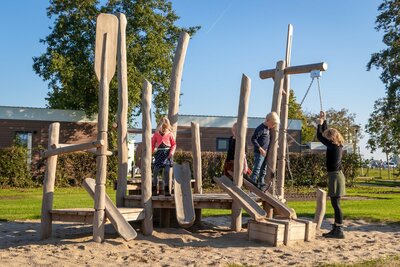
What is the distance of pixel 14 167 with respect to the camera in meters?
21.6

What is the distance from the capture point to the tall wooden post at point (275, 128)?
928 cm

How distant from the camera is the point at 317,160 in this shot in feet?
81.8

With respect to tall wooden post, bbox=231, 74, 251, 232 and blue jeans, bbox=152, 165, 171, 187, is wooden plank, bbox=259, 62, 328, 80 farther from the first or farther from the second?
blue jeans, bbox=152, 165, 171, 187

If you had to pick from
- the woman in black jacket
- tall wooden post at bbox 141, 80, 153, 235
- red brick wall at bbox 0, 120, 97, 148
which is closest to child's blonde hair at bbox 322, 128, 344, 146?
the woman in black jacket

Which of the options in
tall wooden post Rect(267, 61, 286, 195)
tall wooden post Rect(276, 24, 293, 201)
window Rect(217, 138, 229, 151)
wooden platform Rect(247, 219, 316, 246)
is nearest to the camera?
wooden platform Rect(247, 219, 316, 246)

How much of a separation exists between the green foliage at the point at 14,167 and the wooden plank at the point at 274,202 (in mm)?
15320

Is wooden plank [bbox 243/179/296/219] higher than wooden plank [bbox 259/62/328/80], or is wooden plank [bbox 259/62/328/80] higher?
wooden plank [bbox 259/62/328/80]

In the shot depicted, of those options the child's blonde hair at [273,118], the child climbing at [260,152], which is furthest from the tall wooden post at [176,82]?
the child's blonde hair at [273,118]

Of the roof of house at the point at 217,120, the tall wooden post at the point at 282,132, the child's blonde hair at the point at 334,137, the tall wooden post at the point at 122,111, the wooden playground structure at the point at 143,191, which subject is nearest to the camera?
the wooden playground structure at the point at 143,191

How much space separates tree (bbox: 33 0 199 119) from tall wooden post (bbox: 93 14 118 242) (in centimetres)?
1765

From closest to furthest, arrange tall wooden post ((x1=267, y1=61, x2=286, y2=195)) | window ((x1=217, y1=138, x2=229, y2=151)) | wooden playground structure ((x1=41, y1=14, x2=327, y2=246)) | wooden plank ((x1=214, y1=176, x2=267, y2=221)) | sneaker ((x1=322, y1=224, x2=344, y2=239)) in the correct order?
wooden playground structure ((x1=41, y1=14, x2=327, y2=246)) → wooden plank ((x1=214, y1=176, x2=267, y2=221)) → sneaker ((x1=322, y1=224, x2=344, y2=239)) → tall wooden post ((x1=267, y1=61, x2=286, y2=195)) → window ((x1=217, y1=138, x2=229, y2=151))

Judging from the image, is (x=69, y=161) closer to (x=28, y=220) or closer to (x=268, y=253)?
(x=28, y=220)

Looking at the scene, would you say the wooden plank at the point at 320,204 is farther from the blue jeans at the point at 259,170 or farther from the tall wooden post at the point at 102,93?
the tall wooden post at the point at 102,93

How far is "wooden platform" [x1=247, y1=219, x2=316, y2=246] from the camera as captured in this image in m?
7.65
